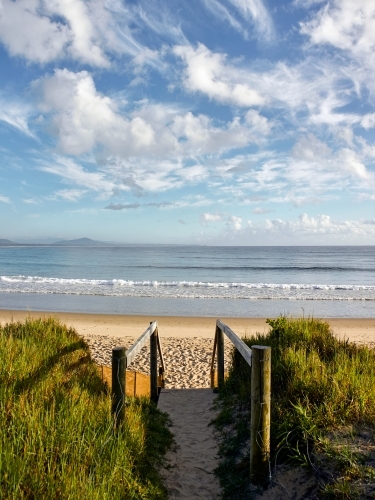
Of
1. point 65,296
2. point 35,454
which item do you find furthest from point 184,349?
point 65,296

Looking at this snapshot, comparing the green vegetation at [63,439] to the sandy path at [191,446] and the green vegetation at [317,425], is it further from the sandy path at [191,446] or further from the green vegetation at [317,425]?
the green vegetation at [317,425]

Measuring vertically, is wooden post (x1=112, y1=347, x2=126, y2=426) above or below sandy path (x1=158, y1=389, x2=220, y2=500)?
above

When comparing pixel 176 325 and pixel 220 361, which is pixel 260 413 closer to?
pixel 220 361

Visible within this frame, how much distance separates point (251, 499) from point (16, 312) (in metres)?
18.2

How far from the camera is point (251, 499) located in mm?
3697

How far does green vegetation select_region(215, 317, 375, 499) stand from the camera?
3359mm

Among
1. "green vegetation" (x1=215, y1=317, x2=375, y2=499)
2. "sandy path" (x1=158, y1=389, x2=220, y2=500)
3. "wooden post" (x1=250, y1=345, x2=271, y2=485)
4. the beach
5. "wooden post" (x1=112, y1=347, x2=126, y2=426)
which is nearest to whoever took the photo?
"green vegetation" (x1=215, y1=317, x2=375, y2=499)

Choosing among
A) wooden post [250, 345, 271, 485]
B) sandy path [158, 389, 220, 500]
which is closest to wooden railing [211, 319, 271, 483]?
wooden post [250, 345, 271, 485]

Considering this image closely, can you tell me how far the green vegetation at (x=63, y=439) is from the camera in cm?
260

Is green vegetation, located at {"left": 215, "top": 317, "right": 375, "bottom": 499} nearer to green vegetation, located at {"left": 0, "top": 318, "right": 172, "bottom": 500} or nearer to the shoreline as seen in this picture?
green vegetation, located at {"left": 0, "top": 318, "right": 172, "bottom": 500}

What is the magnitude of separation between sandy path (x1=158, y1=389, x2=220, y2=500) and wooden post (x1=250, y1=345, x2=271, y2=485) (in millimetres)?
545

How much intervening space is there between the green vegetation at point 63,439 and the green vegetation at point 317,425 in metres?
0.84

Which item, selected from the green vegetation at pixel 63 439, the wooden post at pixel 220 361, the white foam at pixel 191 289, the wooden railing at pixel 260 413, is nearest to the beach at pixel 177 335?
the wooden post at pixel 220 361

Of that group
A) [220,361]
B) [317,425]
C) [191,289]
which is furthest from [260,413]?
[191,289]
